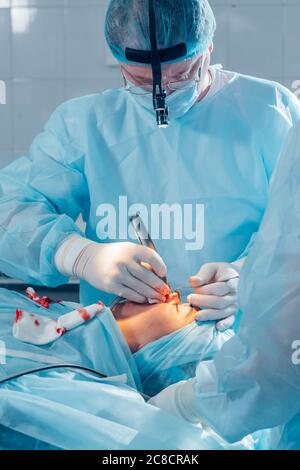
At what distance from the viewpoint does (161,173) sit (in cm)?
167

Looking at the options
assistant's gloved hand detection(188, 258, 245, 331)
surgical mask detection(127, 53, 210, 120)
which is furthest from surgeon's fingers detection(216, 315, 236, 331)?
surgical mask detection(127, 53, 210, 120)

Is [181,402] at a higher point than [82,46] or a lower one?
lower

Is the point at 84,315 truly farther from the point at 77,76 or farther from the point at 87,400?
the point at 77,76

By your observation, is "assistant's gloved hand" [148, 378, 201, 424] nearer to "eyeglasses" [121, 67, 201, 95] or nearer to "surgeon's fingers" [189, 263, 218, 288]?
"surgeon's fingers" [189, 263, 218, 288]

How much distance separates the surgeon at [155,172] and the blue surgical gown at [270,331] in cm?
40

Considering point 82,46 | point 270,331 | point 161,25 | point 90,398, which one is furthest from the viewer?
point 82,46

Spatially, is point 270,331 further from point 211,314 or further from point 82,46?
point 82,46

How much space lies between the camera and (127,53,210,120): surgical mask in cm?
160

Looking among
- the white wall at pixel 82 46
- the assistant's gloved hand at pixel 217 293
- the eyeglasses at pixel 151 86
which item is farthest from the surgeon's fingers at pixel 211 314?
the white wall at pixel 82 46

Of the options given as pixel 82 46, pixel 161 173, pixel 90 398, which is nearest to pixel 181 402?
pixel 90 398

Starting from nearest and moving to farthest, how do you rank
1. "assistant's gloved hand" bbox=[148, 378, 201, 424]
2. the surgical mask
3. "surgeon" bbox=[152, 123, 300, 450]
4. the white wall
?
"surgeon" bbox=[152, 123, 300, 450], "assistant's gloved hand" bbox=[148, 378, 201, 424], the surgical mask, the white wall

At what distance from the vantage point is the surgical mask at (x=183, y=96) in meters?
1.60

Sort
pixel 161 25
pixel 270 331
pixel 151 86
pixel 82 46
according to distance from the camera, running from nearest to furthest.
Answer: pixel 270 331 < pixel 161 25 < pixel 151 86 < pixel 82 46

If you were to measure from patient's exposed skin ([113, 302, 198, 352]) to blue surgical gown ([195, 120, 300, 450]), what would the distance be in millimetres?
365
